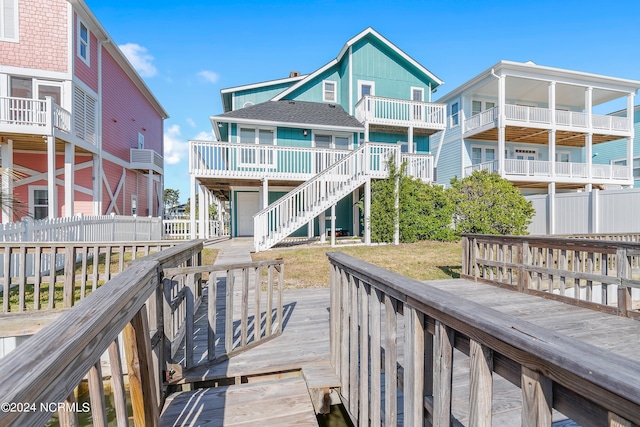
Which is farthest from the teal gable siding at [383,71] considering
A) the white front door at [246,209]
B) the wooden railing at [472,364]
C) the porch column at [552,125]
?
the wooden railing at [472,364]

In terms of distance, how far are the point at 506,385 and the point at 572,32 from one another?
19.8m

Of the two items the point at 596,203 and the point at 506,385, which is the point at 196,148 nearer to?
the point at 506,385

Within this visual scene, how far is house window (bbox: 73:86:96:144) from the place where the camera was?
10.9m

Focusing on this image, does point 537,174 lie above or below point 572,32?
below

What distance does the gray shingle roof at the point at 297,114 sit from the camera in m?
13.2

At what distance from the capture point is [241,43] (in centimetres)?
1633

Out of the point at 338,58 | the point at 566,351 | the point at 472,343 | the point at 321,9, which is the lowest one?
the point at 472,343

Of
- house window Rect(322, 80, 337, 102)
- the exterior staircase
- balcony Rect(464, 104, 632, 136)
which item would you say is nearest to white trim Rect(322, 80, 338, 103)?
house window Rect(322, 80, 337, 102)

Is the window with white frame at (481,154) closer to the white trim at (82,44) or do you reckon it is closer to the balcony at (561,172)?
the balcony at (561,172)

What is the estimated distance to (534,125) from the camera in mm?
14289

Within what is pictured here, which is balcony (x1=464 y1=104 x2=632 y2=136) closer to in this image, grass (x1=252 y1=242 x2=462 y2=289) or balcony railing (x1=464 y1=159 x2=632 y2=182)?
balcony railing (x1=464 y1=159 x2=632 y2=182)

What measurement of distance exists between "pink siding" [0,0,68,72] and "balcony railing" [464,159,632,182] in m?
17.7

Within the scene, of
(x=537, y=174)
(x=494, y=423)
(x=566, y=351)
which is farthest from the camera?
(x=537, y=174)

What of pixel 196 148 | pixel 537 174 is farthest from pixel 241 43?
pixel 537 174
